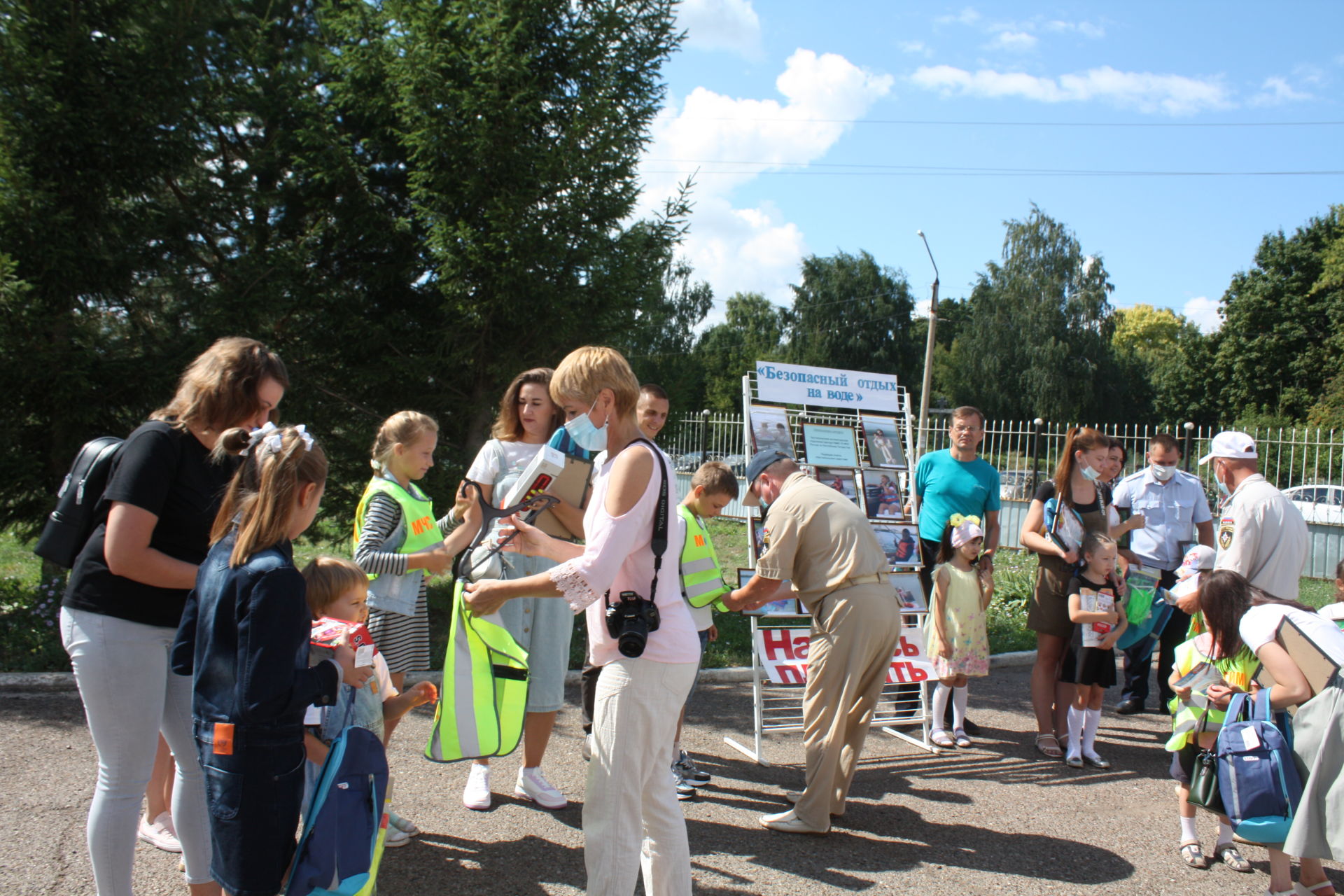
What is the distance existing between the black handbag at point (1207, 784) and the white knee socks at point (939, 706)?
1.96 meters

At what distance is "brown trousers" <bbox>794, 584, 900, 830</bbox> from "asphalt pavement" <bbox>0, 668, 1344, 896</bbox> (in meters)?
0.24

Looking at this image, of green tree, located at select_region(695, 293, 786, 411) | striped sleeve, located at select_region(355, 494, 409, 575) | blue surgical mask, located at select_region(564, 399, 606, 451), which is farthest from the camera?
green tree, located at select_region(695, 293, 786, 411)

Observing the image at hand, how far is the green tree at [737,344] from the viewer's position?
53125 mm

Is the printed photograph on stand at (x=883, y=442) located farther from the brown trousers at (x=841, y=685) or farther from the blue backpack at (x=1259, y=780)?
the blue backpack at (x=1259, y=780)

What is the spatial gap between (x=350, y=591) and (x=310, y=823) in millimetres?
871

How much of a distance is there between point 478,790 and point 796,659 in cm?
216

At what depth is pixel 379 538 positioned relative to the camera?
3.70 metres

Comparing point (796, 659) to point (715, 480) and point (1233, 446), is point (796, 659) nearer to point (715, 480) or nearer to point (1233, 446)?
point (715, 480)

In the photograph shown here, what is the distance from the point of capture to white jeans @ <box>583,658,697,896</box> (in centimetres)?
259

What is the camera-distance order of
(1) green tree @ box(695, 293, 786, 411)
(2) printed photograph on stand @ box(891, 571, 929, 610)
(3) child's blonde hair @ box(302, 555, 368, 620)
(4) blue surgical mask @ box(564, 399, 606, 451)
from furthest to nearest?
(1) green tree @ box(695, 293, 786, 411)
(2) printed photograph on stand @ box(891, 571, 929, 610)
(3) child's blonde hair @ box(302, 555, 368, 620)
(4) blue surgical mask @ box(564, 399, 606, 451)

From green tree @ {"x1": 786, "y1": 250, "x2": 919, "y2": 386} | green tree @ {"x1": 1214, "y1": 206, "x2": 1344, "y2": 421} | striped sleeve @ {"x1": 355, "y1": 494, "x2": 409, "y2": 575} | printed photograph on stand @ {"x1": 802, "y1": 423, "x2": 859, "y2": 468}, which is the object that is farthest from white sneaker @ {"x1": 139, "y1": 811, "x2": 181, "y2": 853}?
green tree @ {"x1": 786, "y1": 250, "x2": 919, "y2": 386}

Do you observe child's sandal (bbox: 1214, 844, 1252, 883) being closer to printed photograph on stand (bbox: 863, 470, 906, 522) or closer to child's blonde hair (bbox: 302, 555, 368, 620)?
printed photograph on stand (bbox: 863, 470, 906, 522)

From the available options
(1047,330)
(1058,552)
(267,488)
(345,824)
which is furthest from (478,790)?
(1047,330)

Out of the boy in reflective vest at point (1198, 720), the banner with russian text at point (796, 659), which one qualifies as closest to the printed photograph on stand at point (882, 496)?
the banner with russian text at point (796, 659)
